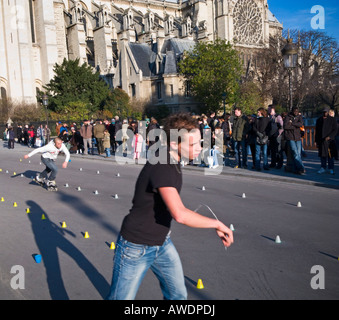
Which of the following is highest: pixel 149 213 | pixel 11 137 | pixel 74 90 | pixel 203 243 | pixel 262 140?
pixel 74 90

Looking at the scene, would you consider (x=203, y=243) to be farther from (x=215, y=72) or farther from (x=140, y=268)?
(x=215, y=72)

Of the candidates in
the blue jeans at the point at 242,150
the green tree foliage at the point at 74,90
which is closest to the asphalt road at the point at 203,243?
the blue jeans at the point at 242,150

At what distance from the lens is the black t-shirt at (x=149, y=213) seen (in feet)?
9.06

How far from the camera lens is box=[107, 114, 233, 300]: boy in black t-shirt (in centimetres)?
269

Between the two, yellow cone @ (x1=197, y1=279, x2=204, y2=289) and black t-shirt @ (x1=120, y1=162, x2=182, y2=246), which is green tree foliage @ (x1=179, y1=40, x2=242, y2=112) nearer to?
yellow cone @ (x1=197, y1=279, x2=204, y2=289)

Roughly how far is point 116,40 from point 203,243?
5877 centimetres

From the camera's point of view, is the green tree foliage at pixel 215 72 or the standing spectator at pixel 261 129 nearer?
the standing spectator at pixel 261 129

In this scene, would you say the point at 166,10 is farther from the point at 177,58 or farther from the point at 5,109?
the point at 5,109

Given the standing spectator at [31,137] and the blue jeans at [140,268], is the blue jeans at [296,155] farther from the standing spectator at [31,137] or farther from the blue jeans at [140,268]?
the standing spectator at [31,137]

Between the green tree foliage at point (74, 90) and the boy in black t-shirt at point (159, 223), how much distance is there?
38.1 metres

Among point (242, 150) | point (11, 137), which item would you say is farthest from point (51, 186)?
point (11, 137)

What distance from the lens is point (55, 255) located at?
547 centimetres

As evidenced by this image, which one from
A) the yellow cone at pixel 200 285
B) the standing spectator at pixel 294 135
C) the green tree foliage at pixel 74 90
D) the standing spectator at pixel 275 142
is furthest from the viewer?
the green tree foliage at pixel 74 90

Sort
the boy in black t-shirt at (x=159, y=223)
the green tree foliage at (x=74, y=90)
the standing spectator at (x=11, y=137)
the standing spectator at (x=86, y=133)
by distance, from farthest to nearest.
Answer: the green tree foliage at (x=74, y=90)
the standing spectator at (x=11, y=137)
the standing spectator at (x=86, y=133)
the boy in black t-shirt at (x=159, y=223)
